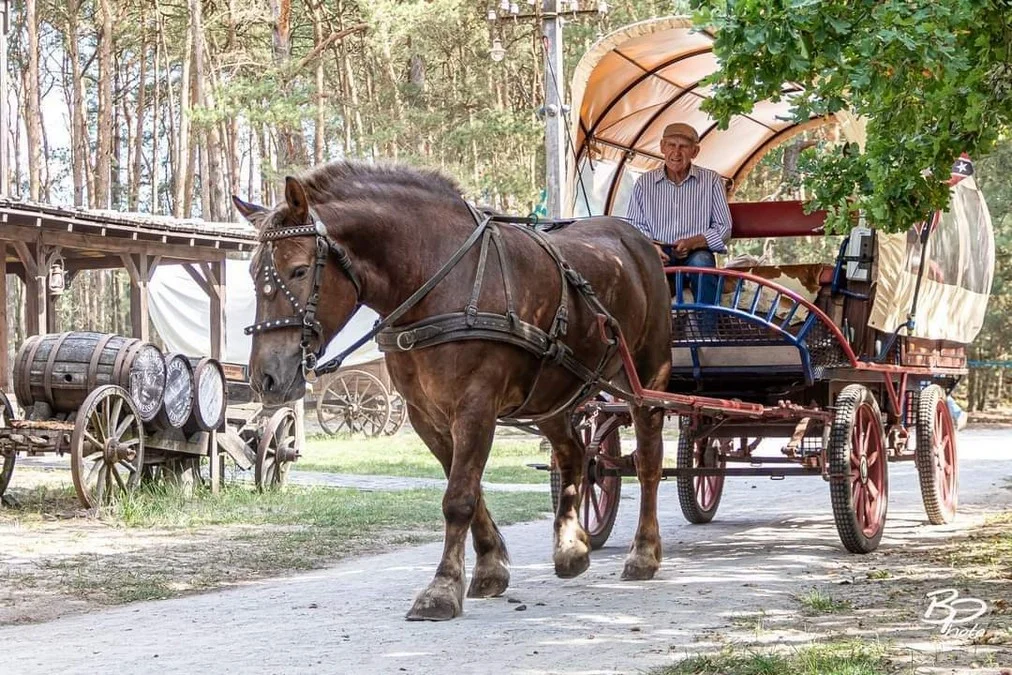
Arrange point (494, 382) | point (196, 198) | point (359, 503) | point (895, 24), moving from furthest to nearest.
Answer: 1. point (196, 198)
2. point (359, 503)
3. point (494, 382)
4. point (895, 24)

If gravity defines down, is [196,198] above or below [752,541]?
above

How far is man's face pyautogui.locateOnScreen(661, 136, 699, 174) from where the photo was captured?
8719 millimetres

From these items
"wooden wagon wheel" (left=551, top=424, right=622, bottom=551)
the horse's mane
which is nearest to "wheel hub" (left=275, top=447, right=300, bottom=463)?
"wooden wagon wheel" (left=551, top=424, right=622, bottom=551)

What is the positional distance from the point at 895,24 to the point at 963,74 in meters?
0.43

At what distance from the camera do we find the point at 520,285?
6.03 m

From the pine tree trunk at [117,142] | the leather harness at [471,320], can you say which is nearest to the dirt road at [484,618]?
the leather harness at [471,320]

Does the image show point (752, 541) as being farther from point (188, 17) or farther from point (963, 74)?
point (188, 17)

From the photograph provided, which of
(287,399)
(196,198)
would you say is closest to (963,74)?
(287,399)

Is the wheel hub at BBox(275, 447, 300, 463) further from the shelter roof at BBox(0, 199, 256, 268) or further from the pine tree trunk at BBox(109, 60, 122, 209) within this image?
the pine tree trunk at BBox(109, 60, 122, 209)

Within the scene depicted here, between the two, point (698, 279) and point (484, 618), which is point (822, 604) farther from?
point (698, 279)

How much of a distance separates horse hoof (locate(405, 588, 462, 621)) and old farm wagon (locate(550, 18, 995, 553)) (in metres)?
1.69

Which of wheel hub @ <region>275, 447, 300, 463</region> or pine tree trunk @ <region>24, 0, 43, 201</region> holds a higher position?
pine tree trunk @ <region>24, 0, 43, 201</region>

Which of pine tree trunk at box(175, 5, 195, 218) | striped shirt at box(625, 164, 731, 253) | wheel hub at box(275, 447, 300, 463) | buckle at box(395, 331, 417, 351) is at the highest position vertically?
pine tree trunk at box(175, 5, 195, 218)

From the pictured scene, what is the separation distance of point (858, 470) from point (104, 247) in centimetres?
1226
